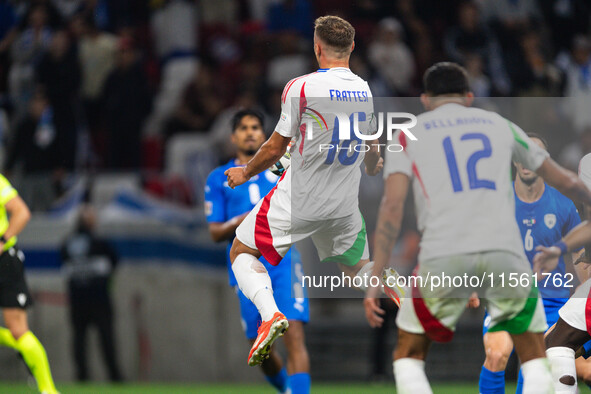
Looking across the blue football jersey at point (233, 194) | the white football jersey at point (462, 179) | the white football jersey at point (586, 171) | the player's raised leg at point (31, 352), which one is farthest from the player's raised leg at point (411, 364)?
the player's raised leg at point (31, 352)

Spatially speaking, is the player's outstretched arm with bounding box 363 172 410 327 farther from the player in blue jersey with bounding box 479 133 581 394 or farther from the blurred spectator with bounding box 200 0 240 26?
the blurred spectator with bounding box 200 0 240 26

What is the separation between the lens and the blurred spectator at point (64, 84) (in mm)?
15078

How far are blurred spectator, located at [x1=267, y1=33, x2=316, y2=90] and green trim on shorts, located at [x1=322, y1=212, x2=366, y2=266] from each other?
7.47 m

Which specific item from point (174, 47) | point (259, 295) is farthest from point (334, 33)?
point (174, 47)

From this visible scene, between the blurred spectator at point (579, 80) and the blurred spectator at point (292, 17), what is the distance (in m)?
4.24

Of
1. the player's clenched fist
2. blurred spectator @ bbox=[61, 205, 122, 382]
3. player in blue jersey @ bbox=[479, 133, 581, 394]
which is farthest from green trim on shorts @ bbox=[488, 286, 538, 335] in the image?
blurred spectator @ bbox=[61, 205, 122, 382]

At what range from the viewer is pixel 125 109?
15.1 meters

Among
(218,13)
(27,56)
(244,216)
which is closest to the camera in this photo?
(244,216)

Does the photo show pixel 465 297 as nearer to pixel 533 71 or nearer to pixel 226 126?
pixel 226 126

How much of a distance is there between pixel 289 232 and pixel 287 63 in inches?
329

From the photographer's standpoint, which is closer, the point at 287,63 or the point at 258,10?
the point at 287,63

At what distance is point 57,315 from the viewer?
14.8 metres

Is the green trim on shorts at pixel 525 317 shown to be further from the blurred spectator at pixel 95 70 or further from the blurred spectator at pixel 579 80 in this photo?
the blurred spectator at pixel 95 70

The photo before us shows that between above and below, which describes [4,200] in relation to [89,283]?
above
